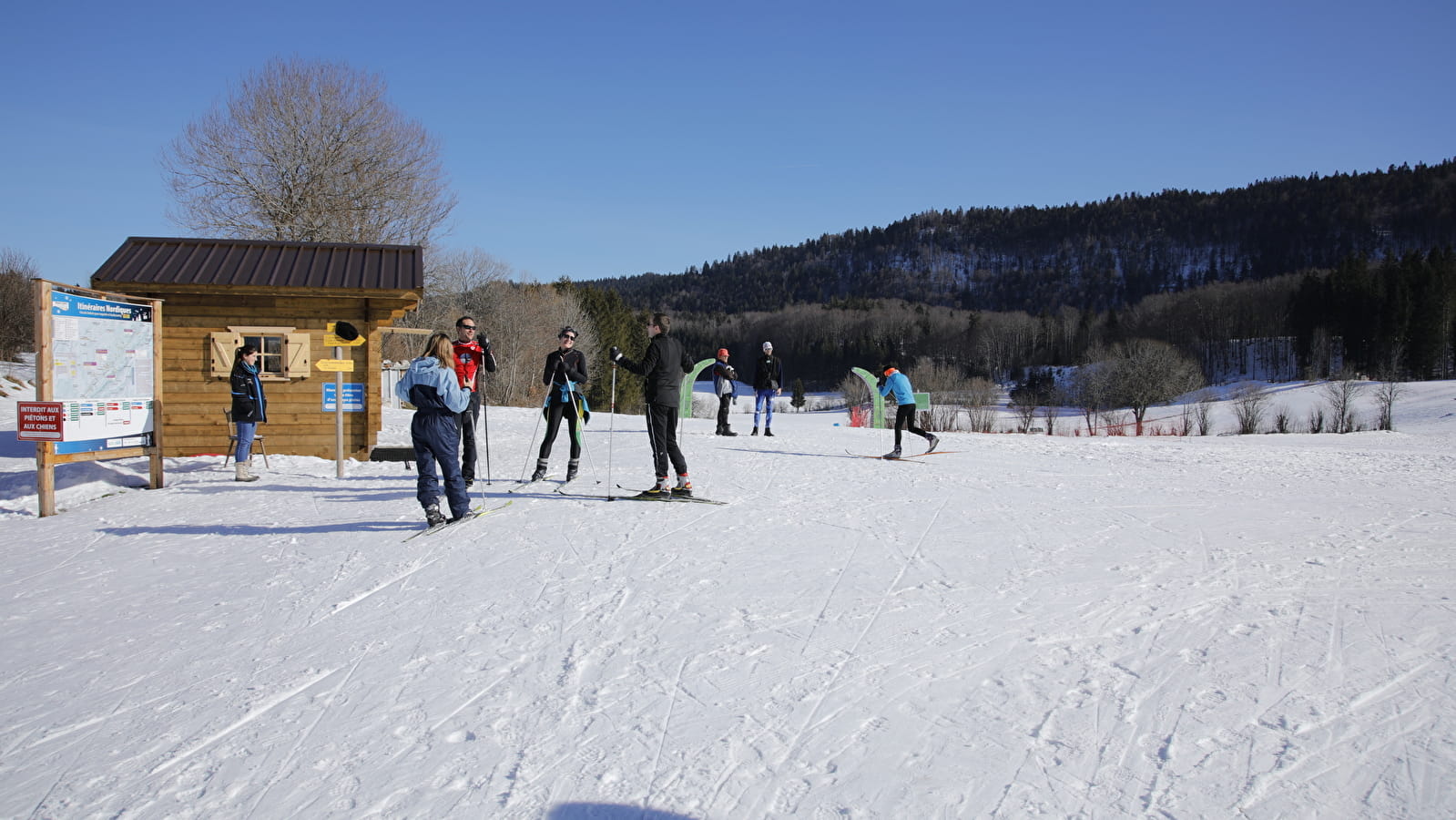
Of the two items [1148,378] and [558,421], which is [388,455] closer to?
[558,421]

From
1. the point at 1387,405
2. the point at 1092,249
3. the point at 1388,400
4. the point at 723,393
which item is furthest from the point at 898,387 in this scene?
the point at 1092,249

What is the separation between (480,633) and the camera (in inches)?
171

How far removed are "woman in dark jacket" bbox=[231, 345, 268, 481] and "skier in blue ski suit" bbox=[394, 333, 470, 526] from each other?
4.51 metres

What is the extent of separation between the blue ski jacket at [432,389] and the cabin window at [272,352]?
6.86 meters

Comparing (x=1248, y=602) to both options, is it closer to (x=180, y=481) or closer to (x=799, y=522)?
(x=799, y=522)

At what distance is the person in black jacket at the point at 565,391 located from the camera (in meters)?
8.91

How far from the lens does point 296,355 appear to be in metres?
12.2

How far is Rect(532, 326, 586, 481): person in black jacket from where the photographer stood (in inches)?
351

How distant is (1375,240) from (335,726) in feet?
511

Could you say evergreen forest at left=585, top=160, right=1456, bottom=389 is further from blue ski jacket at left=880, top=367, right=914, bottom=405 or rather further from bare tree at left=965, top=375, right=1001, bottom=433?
blue ski jacket at left=880, top=367, right=914, bottom=405

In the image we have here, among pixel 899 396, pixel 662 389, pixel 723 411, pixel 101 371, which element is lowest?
pixel 723 411

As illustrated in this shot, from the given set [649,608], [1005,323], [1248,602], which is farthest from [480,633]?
[1005,323]

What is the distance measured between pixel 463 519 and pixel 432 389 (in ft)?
4.35

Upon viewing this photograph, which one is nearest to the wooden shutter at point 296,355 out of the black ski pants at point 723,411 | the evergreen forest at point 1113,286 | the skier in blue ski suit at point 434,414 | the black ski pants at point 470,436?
the black ski pants at point 470,436
